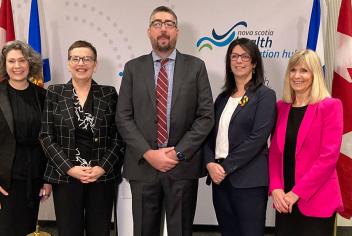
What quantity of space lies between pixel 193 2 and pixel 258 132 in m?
1.77

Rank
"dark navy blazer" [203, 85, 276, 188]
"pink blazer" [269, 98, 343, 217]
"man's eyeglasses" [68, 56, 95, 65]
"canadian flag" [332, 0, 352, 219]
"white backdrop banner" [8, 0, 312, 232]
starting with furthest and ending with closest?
1. "white backdrop banner" [8, 0, 312, 232]
2. "canadian flag" [332, 0, 352, 219]
3. "man's eyeglasses" [68, 56, 95, 65]
4. "dark navy blazer" [203, 85, 276, 188]
5. "pink blazer" [269, 98, 343, 217]

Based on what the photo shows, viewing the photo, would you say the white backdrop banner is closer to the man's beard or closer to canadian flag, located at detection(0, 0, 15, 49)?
canadian flag, located at detection(0, 0, 15, 49)

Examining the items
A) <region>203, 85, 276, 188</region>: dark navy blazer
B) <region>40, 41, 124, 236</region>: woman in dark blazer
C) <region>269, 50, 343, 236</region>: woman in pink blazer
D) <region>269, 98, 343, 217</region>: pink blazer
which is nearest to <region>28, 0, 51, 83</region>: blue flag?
<region>40, 41, 124, 236</region>: woman in dark blazer

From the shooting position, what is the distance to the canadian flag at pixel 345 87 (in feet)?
10.2

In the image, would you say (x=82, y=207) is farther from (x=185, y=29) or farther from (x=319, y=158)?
(x=185, y=29)

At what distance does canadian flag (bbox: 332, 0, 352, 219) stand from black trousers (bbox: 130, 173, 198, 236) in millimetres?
1607

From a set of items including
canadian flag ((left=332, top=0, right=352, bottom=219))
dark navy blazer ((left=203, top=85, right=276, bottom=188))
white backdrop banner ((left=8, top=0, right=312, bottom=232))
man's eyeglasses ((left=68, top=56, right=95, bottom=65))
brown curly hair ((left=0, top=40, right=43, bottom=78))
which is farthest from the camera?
white backdrop banner ((left=8, top=0, right=312, bottom=232))

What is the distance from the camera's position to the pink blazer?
2.03m

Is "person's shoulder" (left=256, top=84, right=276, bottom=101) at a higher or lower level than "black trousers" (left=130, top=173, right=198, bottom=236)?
higher

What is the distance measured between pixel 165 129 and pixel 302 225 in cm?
101

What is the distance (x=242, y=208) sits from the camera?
2217mm

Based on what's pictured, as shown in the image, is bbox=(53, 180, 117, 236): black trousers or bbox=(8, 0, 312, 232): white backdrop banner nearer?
bbox=(53, 180, 117, 236): black trousers

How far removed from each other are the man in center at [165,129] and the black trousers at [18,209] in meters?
0.70

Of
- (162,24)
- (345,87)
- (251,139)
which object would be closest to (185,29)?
(162,24)
